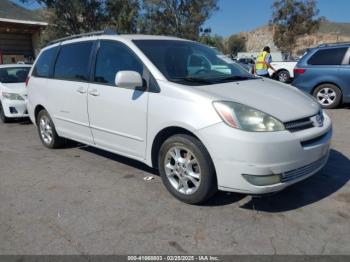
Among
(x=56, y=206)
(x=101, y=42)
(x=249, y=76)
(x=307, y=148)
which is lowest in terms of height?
(x=56, y=206)

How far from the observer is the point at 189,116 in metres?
3.57

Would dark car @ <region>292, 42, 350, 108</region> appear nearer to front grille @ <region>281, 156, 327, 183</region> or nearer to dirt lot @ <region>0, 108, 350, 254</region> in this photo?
dirt lot @ <region>0, 108, 350, 254</region>

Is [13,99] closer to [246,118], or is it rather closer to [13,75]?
[13,75]

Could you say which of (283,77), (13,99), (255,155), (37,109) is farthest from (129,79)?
(283,77)

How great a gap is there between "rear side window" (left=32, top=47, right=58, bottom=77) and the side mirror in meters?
2.39

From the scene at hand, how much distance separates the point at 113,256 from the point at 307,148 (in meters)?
2.00

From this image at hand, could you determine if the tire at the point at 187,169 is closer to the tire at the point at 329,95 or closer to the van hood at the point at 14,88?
the van hood at the point at 14,88

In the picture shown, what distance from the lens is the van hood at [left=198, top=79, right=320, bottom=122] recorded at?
3.53 m

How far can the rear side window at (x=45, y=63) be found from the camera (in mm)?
5898

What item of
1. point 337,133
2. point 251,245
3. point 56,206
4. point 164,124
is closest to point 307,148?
point 251,245

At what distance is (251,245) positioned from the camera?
306cm

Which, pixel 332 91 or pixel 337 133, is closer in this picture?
pixel 337 133

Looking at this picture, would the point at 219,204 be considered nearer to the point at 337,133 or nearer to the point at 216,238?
the point at 216,238

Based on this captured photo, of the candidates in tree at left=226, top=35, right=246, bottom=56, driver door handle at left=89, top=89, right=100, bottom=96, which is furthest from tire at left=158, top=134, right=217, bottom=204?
tree at left=226, top=35, right=246, bottom=56
